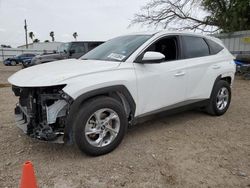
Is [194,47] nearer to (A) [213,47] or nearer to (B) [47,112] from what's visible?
(A) [213,47]

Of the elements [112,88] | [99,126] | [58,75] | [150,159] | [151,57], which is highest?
[151,57]

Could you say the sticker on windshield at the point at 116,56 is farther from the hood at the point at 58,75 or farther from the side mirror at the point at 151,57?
the side mirror at the point at 151,57

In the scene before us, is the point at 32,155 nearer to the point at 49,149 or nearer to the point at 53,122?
the point at 49,149

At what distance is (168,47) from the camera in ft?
14.9

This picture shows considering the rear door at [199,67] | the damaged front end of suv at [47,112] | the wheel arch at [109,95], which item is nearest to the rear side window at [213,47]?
the rear door at [199,67]

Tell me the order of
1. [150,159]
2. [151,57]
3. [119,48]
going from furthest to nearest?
[119,48] → [151,57] → [150,159]

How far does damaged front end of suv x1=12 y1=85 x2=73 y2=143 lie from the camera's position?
126 inches

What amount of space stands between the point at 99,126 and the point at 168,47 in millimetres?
2021

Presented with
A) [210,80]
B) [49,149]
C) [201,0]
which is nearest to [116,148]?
[49,149]

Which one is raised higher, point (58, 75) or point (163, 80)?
point (58, 75)

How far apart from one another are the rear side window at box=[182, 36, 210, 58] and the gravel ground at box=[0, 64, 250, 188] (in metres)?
1.34

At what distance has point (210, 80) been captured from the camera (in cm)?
496

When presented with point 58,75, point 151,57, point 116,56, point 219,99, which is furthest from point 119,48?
point 219,99

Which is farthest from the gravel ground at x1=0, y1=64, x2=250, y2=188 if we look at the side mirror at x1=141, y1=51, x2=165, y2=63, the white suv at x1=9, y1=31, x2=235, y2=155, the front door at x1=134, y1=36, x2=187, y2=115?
the side mirror at x1=141, y1=51, x2=165, y2=63
